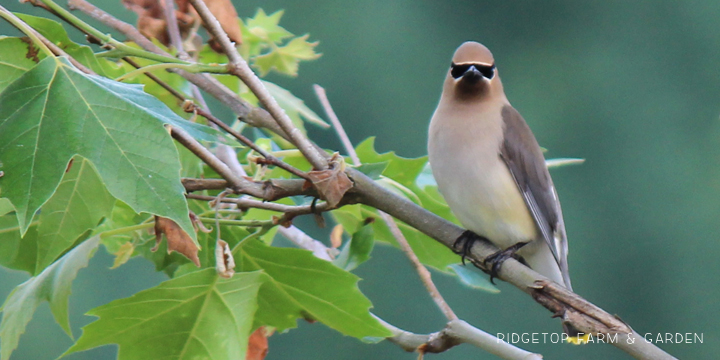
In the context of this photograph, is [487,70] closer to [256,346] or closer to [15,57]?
[256,346]

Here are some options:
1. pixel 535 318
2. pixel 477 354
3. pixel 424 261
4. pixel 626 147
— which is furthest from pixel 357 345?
pixel 424 261

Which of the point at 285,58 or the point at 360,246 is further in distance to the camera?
the point at 285,58

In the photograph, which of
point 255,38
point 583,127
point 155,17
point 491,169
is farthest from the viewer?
point 583,127

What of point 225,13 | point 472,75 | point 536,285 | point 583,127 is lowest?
point 536,285

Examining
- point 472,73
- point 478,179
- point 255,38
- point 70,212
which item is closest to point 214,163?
point 70,212

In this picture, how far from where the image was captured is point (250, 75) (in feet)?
3.56

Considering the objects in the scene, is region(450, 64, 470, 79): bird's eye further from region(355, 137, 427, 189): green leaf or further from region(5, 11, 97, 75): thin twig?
region(5, 11, 97, 75): thin twig

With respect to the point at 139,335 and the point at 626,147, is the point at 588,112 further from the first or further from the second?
the point at 139,335

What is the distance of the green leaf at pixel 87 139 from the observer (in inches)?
Result: 36.6

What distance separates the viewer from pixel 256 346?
1.33 m

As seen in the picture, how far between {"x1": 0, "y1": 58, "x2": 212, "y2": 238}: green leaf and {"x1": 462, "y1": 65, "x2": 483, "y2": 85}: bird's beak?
3.43ft

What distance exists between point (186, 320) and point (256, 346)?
0.64ft

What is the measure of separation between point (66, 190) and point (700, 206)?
1126cm

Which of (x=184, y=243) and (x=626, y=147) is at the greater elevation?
(x=626, y=147)
